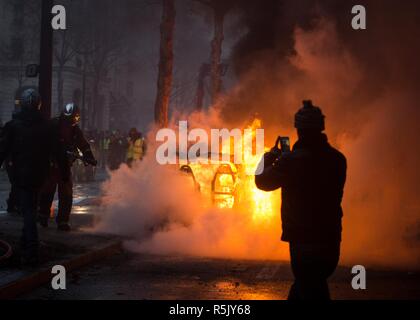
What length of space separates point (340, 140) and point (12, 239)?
717cm

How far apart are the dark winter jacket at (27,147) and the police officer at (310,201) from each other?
406 centimetres

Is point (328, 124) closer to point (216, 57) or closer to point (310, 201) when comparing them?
point (310, 201)

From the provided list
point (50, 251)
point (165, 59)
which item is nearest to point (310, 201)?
point (50, 251)

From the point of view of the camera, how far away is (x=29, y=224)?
8.97 metres

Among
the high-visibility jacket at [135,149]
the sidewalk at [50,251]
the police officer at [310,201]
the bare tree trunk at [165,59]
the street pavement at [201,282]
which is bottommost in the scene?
the street pavement at [201,282]

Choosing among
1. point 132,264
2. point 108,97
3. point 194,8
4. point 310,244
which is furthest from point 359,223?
point 108,97

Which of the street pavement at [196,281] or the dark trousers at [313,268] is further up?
the dark trousers at [313,268]

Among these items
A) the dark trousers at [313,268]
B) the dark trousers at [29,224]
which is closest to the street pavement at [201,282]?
the dark trousers at [29,224]

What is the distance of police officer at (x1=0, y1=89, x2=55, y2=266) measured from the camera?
8.88 metres

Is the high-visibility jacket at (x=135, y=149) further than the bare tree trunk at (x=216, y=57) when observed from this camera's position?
No

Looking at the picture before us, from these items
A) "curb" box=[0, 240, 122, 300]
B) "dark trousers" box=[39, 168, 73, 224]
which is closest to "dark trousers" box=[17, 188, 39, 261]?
"curb" box=[0, 240, 122, 300]

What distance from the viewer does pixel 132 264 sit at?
10492 mm

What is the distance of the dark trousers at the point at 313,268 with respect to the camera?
5344mm

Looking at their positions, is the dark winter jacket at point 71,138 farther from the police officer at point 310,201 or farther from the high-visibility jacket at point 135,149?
the high-visibility jacket at point 135,149
